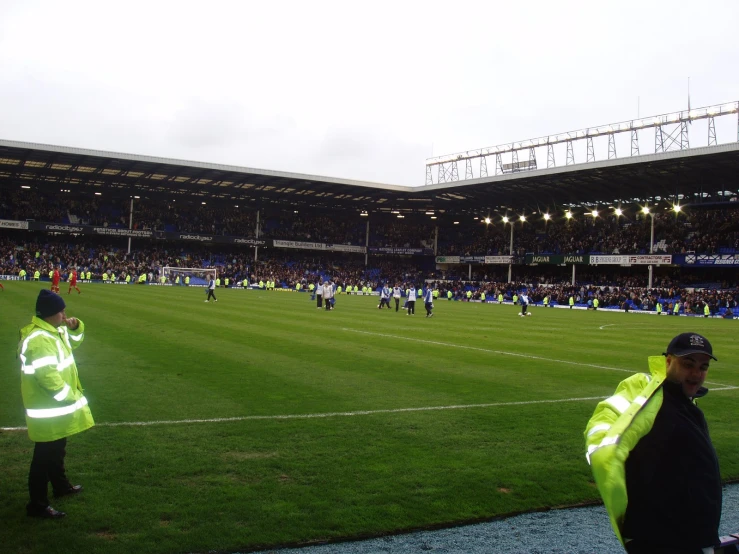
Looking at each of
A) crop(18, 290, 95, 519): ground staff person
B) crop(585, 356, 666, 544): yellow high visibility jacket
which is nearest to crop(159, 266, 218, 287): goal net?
Answer: crop(18, 290, 95, 519): ground staff person

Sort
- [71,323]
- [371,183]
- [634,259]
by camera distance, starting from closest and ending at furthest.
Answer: [71,323], [634,259], [371,183]

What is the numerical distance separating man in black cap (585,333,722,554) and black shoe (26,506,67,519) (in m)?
4.45

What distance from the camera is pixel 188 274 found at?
2643 inches

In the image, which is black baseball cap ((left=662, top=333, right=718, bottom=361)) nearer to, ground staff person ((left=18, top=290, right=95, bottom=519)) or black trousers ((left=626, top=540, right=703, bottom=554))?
black trousers ((left=626, top=540, right=703, bottom=554))

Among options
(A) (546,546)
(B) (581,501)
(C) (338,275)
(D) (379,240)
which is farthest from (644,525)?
(D) (379,240)

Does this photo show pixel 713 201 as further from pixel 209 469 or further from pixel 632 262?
pixel 209 469

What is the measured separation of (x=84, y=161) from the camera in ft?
184

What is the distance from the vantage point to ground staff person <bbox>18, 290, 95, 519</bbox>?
5262 mm

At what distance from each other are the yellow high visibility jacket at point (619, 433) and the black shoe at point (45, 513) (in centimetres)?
442

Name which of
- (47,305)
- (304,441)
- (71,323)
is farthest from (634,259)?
(47,305)

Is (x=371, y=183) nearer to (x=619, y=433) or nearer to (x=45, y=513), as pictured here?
(x=45, y=513)

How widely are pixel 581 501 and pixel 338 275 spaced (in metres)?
70.9

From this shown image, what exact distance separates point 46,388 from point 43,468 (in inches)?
27.1

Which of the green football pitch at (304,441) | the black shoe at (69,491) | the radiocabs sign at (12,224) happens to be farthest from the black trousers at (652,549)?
the radiocabs sign at (12,224)
